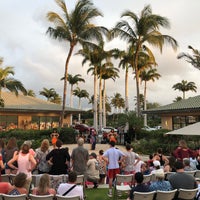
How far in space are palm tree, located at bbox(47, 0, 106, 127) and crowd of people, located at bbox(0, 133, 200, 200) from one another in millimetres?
17063

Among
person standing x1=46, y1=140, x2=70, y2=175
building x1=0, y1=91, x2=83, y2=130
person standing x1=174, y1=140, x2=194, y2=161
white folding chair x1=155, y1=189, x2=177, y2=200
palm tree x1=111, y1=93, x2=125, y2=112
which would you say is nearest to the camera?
white folding chair x1=155, y1=189, x2=177, y2=200

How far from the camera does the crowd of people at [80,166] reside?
5.97 m

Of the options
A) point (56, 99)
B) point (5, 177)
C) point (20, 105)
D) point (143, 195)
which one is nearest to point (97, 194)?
point (5, 177)

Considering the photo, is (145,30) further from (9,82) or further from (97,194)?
(97,194)

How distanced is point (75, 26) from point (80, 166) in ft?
62.7

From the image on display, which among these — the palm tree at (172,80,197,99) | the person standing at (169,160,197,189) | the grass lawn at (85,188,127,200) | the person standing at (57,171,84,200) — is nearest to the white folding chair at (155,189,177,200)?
the person standing at (169,160,197,189)

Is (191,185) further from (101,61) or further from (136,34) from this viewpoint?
(101,61)

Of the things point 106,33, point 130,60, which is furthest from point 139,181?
point 130,60

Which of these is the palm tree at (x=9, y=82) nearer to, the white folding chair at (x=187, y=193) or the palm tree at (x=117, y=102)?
the white folding chair at (x=187, y=193)

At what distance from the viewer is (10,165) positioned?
7969 mm

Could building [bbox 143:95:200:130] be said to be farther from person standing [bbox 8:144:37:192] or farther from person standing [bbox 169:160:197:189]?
person standing [bbox 8:144:37:192]

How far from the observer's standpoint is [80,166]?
8891 mm

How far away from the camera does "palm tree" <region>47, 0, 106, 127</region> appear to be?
85.8ft

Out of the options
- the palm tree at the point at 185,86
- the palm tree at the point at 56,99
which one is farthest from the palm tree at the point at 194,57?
the palm tree at the point at 56,99
